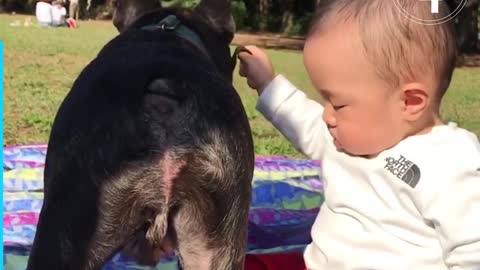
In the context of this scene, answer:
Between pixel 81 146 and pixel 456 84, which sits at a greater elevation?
pixel 81 146

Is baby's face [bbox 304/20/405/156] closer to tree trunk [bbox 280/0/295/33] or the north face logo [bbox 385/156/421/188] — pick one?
the north face logo [bbox 385/156/421/188]

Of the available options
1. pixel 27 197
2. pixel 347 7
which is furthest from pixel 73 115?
pixel 27 197

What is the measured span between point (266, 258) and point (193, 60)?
2.66 feet

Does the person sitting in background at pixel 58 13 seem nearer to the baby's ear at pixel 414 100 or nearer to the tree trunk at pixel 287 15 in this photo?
the tree trunk at pixel 287 15

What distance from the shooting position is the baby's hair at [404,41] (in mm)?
2275

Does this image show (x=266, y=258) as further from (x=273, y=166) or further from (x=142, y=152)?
(x=273, y=166)

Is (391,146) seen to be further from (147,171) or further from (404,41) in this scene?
(147,171)

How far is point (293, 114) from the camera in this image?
2805 mm

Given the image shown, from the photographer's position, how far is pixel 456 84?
10711 mm

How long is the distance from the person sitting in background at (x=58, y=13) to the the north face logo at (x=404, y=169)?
45.1 feet

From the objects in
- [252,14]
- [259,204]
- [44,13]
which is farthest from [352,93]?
[252,14]

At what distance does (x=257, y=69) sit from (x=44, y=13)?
13.5 metres

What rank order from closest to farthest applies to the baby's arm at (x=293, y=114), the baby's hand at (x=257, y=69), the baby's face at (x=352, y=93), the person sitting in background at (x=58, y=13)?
the baby's face at (x=352, y=93) → the baby's arm at (x=293, y=114) → the baby's hand at (x=257, y=69) → the person sitting in background at (x=58, y=13)

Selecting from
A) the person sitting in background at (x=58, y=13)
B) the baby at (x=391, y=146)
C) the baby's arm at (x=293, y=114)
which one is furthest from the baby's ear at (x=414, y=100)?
the person sitting in background at (x=58, y=13)
